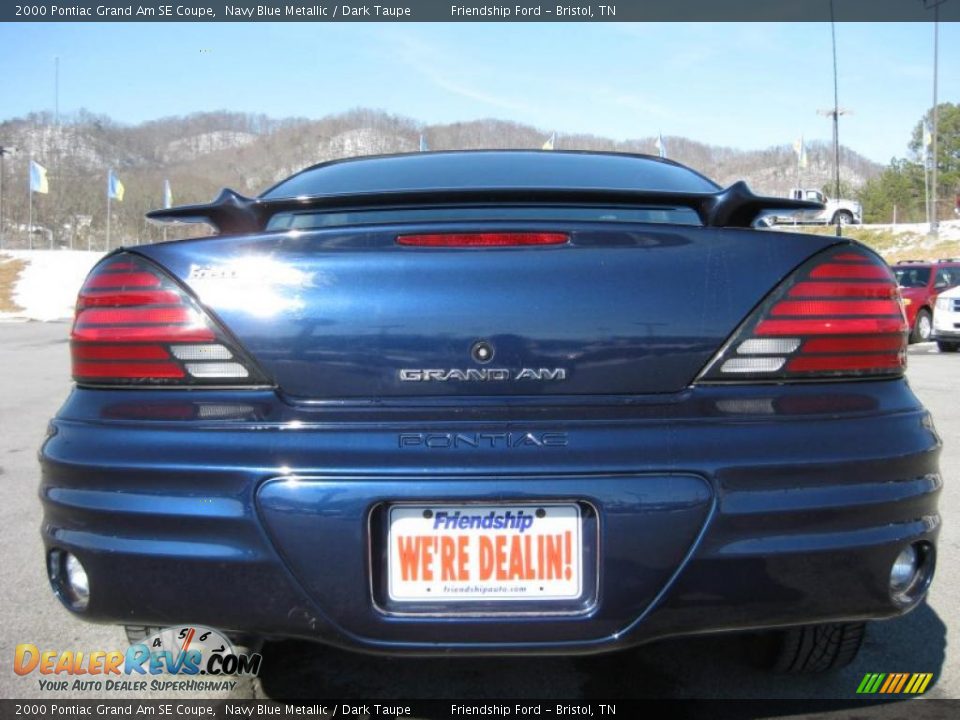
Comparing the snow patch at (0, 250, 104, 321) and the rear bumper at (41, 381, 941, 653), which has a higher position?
the snow patch at (0, 250, 104, 321)

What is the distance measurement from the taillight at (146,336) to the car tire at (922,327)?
15.8m

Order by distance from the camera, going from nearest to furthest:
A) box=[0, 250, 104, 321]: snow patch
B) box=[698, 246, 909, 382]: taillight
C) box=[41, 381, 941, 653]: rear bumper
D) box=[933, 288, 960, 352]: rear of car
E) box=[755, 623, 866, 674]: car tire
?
box=[41, 381, 941, 653]: rear bumper, box=[698, 246, 909, 382]: taillight, box=[755, 623, 866, 674]: car tire, box=[933, 288, 960, 352]: rear of car, box=[0, 250, 104, 321]: snow patch

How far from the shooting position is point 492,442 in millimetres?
1608

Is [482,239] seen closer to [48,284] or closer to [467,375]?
[467,375]

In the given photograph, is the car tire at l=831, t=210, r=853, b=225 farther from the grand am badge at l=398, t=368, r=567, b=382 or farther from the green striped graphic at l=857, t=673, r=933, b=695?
the green striped graphic at l=857, t=673, r=933, b=695

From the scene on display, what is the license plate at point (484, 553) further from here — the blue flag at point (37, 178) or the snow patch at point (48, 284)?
the blue flag at point (37, 178)

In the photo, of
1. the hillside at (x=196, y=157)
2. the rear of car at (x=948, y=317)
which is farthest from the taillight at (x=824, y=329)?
the hillside at (x=196, y=157)

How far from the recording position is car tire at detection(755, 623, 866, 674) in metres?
2.00

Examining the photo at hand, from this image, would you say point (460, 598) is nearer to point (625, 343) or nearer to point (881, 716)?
point (625, 343)

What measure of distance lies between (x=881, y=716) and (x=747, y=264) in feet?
3.81

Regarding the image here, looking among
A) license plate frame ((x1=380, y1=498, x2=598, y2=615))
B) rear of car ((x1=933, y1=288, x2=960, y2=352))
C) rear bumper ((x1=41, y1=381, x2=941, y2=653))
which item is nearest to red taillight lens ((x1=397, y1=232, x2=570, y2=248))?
rear bumper ((x1=41, y1=381, x2=941, y2=653))

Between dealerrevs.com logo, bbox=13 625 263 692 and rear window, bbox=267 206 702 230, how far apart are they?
1049 millimetres

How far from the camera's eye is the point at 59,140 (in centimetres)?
12612

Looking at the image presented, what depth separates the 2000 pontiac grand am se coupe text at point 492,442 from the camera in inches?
62.5
